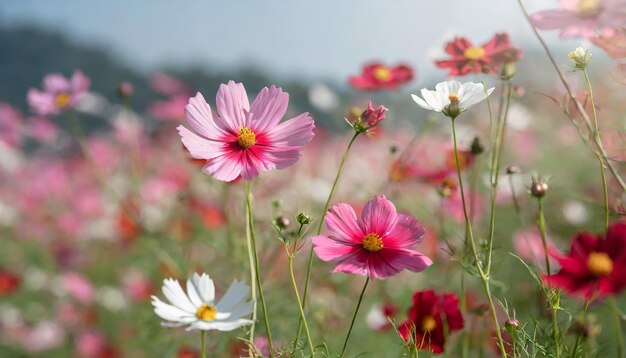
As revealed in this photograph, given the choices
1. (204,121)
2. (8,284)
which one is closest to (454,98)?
(204,121)

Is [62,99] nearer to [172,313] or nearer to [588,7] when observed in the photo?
[172,313]

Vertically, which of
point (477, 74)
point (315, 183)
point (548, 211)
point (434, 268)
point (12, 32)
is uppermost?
point (12, 32)

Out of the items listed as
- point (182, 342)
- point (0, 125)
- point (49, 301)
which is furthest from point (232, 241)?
point (49, 301)

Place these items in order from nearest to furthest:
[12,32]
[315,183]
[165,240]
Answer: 1. [165,240]
2. [315,183]
3. [12,32]

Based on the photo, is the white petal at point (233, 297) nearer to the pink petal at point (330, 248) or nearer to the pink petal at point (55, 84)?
the pink petal at point (330, 248)

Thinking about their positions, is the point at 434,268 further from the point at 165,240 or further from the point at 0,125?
the point at 0,125

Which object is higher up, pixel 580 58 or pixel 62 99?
pixel 62 99

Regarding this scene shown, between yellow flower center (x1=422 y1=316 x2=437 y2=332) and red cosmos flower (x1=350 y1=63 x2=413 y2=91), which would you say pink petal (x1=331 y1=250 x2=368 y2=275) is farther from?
red cosmos flower (x1=350 y1=63 x2=413 y2=91)

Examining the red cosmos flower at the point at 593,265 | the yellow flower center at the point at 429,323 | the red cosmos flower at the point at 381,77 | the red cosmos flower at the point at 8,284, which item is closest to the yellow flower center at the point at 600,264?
the red cosmos flower at the point at 593,265
